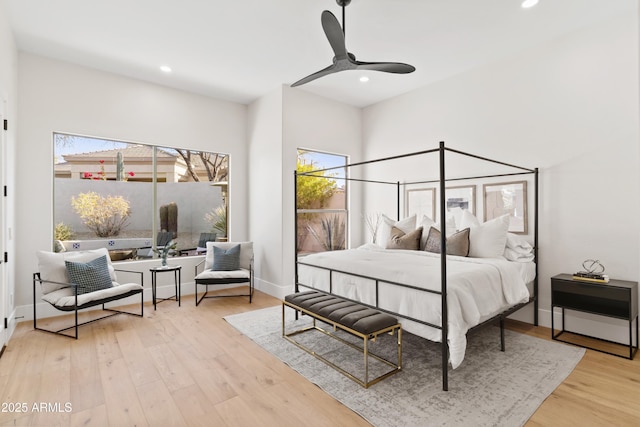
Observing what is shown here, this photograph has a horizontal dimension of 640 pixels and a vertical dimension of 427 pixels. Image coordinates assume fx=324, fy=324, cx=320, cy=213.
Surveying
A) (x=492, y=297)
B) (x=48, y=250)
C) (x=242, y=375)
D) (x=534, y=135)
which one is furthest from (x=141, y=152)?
(x=534, y=135)

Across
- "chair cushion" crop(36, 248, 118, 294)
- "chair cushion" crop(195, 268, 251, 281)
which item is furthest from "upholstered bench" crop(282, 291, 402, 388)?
"chair cushion" crop(36, 248, 118, 294)

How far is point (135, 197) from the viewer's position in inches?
189

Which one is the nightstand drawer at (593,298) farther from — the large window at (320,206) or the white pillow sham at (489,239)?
the large window at (320,206)

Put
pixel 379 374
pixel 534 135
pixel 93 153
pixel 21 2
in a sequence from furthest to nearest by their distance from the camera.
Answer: pixel 93 153, pixel 534 135, pixel 21 2, pixel 379 374

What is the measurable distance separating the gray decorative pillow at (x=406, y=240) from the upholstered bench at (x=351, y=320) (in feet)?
4.36

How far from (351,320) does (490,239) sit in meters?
1.98

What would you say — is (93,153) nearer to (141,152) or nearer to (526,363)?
(141,152)

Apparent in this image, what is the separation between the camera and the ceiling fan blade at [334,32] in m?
2.41

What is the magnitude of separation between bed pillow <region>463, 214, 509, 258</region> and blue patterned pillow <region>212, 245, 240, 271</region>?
10.7 feet

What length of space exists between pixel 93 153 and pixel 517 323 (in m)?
5.92

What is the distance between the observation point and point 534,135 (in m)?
3.80

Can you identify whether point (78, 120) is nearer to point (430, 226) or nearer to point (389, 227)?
point (389, 227)

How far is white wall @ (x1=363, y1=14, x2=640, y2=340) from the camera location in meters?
3.18

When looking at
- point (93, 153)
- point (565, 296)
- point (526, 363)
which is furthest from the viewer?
point (93, 153)
